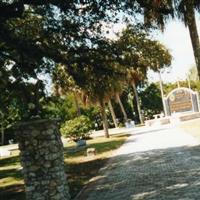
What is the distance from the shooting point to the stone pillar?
12078mm

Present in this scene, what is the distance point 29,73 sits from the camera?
52.8 ft

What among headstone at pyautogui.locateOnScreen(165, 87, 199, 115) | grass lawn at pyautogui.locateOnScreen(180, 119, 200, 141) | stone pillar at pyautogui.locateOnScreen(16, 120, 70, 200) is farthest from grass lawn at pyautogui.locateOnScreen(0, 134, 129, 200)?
headstone at pyautogui.locateOnScreen(165, 87, 199, 115)

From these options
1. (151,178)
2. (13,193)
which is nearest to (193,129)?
(151,178)

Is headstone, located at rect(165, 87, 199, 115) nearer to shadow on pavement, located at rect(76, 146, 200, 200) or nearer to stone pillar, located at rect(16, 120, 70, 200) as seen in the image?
shadow on pavement, located at rect(76, 146, 200, 200)

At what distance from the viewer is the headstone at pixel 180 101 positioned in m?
A: 51.8

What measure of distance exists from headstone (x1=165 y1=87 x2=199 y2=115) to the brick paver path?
31.6m

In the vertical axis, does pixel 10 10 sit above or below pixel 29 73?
above

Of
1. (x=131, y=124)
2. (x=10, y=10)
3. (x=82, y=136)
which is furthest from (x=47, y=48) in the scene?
(x=131, y=124)

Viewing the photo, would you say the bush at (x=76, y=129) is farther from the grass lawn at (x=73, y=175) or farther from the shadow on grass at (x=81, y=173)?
the shadow on grass at (x=81, y=173)

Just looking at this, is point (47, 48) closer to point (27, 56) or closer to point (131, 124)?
point (27, 56)

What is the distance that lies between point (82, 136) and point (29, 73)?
1694 centimetres

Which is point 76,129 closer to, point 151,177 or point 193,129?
point 193,129

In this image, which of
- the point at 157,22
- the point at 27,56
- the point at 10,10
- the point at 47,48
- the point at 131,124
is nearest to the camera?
the point at 10,10

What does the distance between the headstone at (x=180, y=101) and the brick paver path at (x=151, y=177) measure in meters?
31.6
